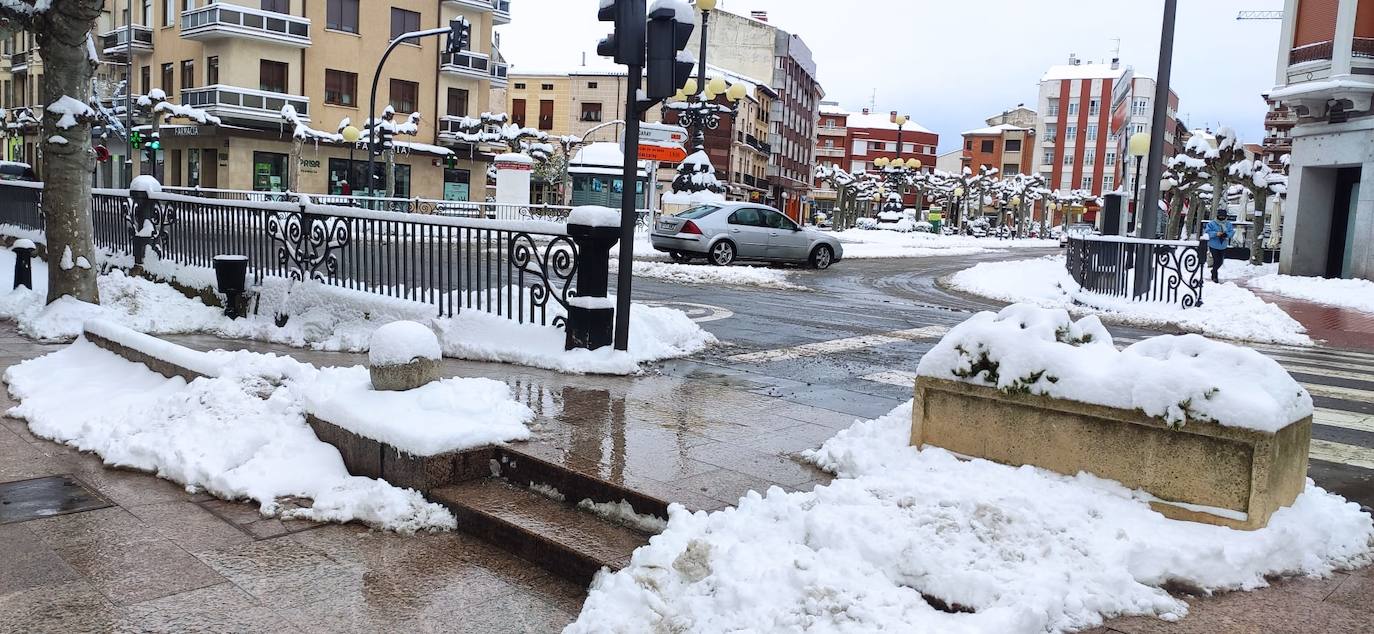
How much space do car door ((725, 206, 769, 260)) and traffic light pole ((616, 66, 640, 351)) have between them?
13.6 metres

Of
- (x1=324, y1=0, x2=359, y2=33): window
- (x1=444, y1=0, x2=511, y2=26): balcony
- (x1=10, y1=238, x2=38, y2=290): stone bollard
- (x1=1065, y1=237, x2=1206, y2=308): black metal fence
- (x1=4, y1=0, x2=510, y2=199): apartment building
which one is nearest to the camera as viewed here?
(x1=10, y1=238, x2=38, y2=290): stone bollard

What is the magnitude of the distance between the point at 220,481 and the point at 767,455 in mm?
2842

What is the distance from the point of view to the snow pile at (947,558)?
3.26m

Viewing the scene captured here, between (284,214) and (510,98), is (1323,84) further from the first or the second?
(510,98)

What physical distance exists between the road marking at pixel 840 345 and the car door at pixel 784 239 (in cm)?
1039

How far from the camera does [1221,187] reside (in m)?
28.8

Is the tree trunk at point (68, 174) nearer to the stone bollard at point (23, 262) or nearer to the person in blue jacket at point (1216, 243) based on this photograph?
the stone bollard at point (23, 262)

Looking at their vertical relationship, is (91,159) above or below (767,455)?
above

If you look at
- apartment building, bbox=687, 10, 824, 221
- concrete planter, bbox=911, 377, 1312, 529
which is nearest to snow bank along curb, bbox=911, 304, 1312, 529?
concrete planter, bbox=911, 377, 1312, 529

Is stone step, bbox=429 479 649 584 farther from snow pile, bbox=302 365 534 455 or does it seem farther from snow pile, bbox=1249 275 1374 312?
snow pile, bbox=1249 275 1374 312

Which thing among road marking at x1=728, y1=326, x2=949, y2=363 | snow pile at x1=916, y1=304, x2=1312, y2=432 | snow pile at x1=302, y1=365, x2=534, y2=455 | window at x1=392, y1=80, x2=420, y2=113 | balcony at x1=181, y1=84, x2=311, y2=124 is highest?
window at x1=392, y1=80, x2=420, y2=113

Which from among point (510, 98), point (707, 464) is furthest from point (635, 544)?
point (510, 98)

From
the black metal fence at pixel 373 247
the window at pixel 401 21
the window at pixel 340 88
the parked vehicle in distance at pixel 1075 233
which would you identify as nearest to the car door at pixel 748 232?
the parked vehicle in distance at pixel 1075 233

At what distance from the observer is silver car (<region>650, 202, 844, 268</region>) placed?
21125mm
